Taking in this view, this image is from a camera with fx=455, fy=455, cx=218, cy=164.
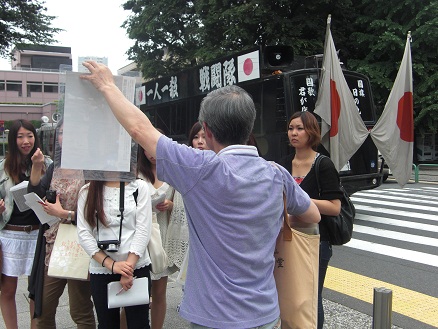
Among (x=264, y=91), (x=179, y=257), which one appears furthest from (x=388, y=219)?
(x=179, y=257)

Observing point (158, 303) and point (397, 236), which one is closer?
point (158, 303)

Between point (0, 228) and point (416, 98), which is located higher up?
point (416, 98)

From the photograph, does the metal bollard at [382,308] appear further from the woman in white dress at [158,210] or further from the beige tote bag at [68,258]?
the beige tote bag at [68,258]

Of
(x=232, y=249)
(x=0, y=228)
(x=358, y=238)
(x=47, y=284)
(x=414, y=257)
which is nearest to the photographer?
(x=232, y=249)

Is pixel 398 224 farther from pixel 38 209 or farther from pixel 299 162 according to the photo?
pixel 38 209

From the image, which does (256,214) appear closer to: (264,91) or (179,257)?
(179,257)

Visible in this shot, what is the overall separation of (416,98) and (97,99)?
20435 mm

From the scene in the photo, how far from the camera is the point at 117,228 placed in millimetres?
2682

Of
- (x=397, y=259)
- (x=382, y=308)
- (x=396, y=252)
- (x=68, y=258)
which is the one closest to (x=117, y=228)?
(x=68, y=258)

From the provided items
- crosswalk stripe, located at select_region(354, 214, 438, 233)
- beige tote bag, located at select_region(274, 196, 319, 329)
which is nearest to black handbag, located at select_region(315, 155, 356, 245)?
beige tote bag, located at select_region(274, 196, 319, 329)

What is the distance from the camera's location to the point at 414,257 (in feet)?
21.3

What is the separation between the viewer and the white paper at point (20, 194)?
10.5 feet

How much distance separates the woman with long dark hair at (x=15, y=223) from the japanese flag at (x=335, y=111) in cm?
509

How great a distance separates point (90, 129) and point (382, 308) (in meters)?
1.85
